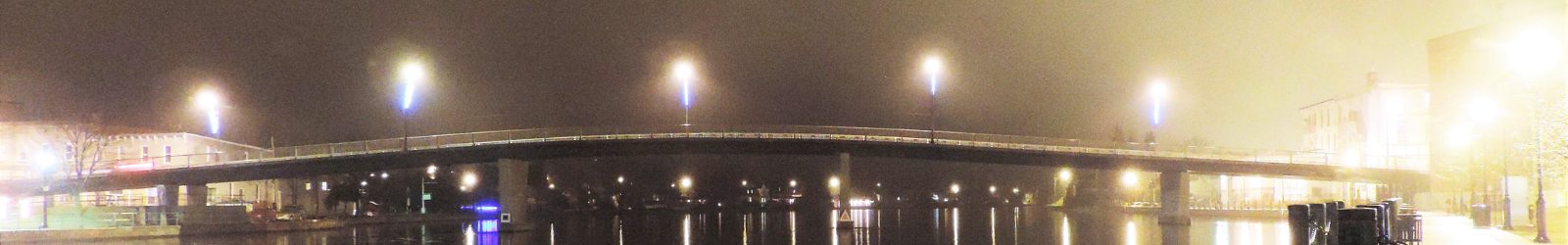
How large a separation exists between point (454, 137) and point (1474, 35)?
57.9 meters

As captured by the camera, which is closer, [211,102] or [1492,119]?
[1492,119]

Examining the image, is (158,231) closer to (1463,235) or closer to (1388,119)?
(1463,235)

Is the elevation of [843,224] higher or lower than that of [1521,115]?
lower

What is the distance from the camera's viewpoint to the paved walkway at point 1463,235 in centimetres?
3077

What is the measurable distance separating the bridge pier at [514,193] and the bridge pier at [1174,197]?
3425 centimetres

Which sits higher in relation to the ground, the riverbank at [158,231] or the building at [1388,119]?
the building at [1388,119]

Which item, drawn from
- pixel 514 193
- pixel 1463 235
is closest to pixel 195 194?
pixel 514 193

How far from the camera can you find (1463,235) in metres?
34.3

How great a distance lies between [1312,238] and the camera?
1529 cm

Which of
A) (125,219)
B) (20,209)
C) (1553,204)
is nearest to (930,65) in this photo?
(1553,204)

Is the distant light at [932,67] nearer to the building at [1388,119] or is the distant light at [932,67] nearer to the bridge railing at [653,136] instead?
the bridge railing at [653,136]

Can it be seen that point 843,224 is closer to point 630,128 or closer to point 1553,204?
point 630,128

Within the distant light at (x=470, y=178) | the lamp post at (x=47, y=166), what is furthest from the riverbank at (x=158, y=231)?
the distant light at (x=470, y=178)

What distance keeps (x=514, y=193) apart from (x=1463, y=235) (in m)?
48.2
